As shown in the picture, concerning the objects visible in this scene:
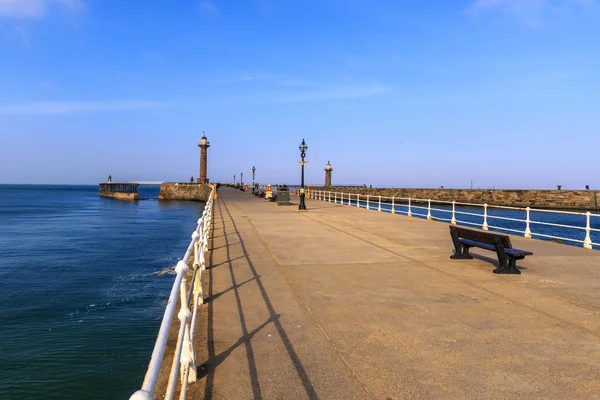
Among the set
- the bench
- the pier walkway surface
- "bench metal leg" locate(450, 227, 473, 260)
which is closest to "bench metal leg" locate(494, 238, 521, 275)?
the bench

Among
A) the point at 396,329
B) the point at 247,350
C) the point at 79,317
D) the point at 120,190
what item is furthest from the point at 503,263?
the point at 120,190

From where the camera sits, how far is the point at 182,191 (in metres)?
80.6

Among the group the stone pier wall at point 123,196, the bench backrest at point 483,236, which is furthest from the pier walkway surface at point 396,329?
the stone pier wall at point 123,196

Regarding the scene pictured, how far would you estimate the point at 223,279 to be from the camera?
26.1 feet

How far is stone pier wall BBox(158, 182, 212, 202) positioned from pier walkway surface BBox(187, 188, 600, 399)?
6761cm

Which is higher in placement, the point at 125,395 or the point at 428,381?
the point at 428,381

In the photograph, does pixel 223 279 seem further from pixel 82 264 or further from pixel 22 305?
pixel 82 264

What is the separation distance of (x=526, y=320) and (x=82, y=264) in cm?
1636

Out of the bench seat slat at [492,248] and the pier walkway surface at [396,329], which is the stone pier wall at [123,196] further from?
the bench seat slat at [492,248]

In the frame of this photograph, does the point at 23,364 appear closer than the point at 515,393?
No

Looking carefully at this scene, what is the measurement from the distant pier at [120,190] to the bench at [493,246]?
85.8 meters

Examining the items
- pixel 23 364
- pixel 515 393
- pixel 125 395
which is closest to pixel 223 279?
pixel 125 395

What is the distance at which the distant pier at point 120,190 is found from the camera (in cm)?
9101

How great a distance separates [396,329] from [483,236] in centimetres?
471
